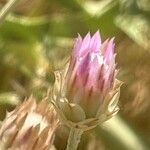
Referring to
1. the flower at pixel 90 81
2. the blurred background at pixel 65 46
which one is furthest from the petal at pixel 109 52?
the blurred background at pixel 65 46

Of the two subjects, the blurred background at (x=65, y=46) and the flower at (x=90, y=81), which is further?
the blurred background at (x=65, y=46)

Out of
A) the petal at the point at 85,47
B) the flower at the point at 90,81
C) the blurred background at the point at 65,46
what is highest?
the petal at the point at 85,47

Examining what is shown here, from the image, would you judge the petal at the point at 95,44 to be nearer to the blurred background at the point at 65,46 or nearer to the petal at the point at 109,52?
the petal at the point at 109,52

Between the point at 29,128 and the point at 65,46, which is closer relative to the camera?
the point at 29,128

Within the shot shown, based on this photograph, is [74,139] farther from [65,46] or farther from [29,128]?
[65,46]

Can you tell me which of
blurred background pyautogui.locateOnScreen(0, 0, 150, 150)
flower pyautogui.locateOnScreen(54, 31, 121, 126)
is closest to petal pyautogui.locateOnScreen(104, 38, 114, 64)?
flower pyautogui.locateOnScreen(54, 31, 121, 126)

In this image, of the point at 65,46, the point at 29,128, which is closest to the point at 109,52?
the point at 29,128

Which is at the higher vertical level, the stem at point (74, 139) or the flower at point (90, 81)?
the flower at point (90, 81)
